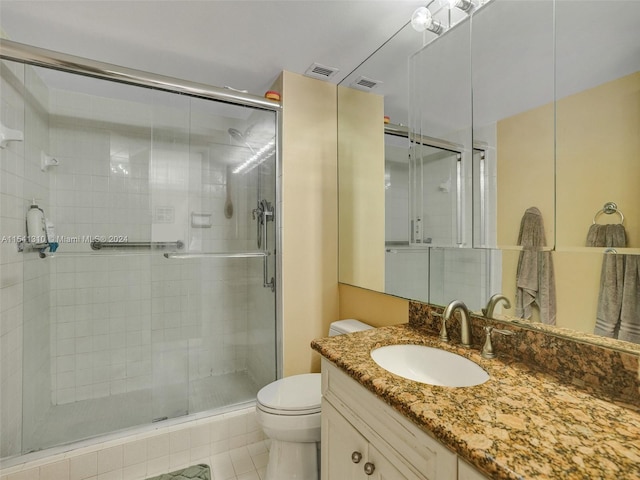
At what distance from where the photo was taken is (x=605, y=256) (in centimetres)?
88

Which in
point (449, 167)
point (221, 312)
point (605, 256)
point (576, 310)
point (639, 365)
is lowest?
point (221, 312)

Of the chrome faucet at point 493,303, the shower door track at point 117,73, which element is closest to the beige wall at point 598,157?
the chrome faucet at point 493,303

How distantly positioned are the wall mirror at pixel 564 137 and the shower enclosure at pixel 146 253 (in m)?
1.31

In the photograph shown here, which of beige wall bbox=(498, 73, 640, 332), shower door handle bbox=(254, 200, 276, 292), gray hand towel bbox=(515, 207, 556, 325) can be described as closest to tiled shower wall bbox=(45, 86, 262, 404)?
shower door handle bbox=(254, 200, 276, 292)

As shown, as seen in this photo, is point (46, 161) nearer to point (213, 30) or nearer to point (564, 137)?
point (213, 30)

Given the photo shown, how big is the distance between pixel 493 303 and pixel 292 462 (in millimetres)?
1182

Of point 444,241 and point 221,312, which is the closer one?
point 444,241

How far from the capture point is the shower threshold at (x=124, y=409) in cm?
173

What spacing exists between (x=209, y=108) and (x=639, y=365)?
2336 millimetres

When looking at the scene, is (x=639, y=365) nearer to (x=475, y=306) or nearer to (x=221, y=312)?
(x=475, y=306)

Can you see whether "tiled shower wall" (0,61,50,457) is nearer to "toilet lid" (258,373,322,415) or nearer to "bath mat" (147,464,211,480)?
"bath mat" (147,464,211,480)

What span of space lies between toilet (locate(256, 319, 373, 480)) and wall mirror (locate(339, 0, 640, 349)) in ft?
2.92

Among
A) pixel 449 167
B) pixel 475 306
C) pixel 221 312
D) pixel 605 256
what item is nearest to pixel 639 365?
pixel 605 256

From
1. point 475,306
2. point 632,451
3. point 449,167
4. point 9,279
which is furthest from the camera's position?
point 9,279
